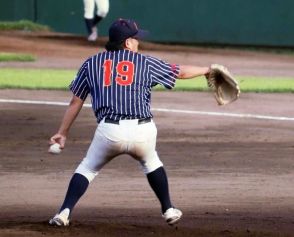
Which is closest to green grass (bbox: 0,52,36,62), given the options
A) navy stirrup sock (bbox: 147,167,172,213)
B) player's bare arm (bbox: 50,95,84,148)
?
player's bare arm (bbox: 50,95,84,148)

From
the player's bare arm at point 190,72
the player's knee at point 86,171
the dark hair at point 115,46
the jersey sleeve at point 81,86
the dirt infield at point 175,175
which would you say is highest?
the dark hair at point 115,46

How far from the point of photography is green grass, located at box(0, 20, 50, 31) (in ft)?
96.8

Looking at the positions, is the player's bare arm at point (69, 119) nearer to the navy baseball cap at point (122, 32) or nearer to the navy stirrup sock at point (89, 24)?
the navy baseball cap at point (122, 32)

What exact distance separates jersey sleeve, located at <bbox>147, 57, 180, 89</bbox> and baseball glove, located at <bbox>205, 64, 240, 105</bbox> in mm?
278

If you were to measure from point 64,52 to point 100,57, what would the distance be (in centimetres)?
1729

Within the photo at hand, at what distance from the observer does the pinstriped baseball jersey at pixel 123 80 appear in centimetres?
805

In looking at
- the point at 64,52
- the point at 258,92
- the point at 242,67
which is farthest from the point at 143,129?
the point at 64,52

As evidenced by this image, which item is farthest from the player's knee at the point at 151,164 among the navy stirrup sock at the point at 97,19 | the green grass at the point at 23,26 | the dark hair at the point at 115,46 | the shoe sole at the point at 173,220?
the green grass at the point at 23,26

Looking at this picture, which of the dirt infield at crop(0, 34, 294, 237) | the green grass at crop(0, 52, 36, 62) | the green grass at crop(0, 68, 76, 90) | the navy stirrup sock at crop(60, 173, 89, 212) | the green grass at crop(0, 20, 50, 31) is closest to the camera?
the navy stirrup sock at crop(60, 173, 89, 212)

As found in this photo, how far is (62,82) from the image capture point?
63.2ft

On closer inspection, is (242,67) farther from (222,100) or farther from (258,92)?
(222,100)

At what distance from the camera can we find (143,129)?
8.08m

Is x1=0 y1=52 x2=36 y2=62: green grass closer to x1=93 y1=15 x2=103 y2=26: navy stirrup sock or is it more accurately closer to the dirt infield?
x1=93 y1=15 x2=103 y2=26: navy stirrup sock

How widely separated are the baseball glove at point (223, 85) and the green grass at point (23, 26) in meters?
21.4
